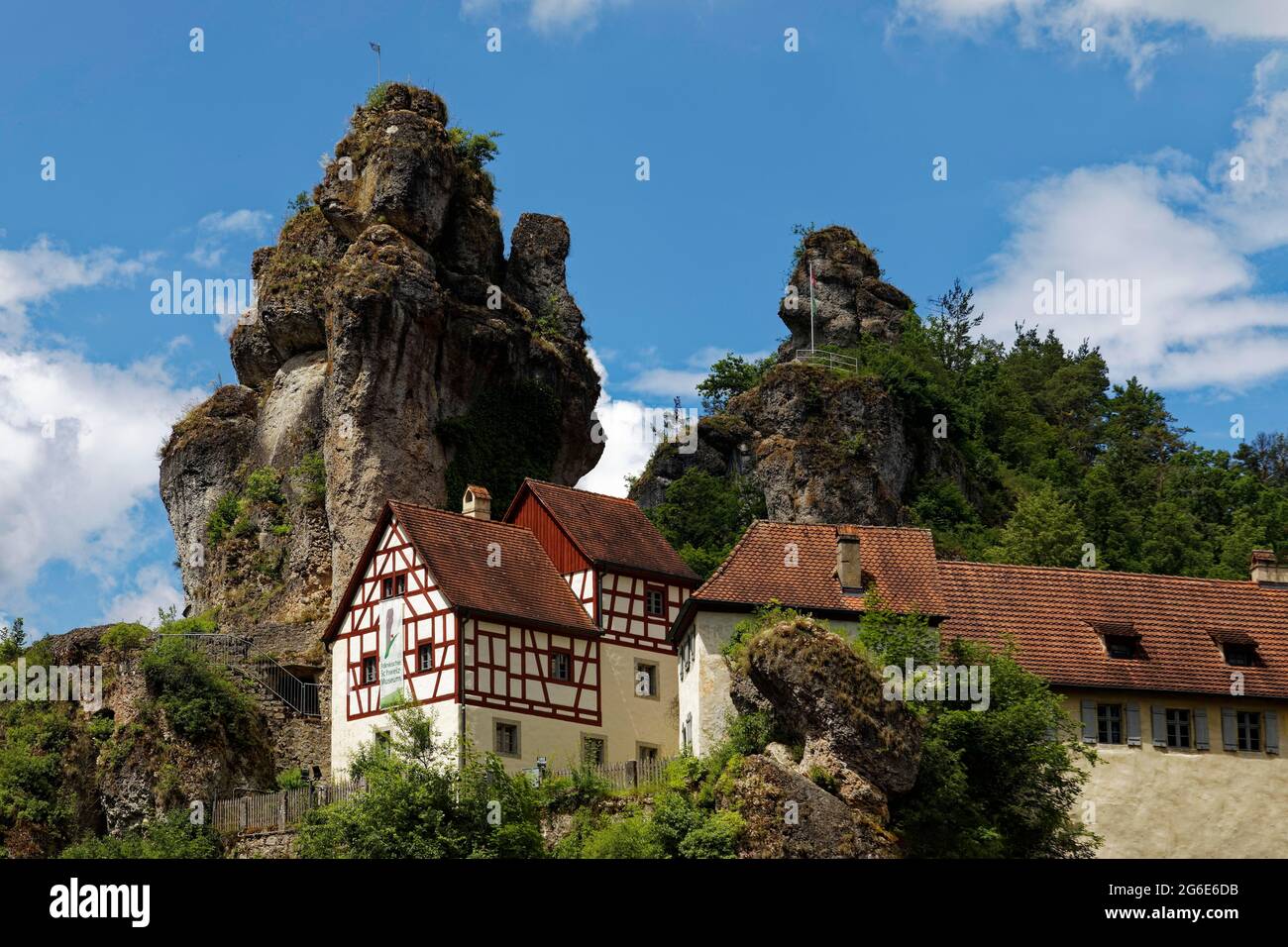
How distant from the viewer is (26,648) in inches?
2490

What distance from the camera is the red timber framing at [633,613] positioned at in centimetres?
5988

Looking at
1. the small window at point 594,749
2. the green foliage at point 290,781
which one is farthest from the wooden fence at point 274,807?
the small window at point 594,749

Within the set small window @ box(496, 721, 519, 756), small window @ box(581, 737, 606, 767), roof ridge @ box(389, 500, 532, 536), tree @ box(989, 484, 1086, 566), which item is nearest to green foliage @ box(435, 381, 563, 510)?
roof ridge @ box(389, 500, 532, 536)

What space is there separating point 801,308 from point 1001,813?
40341 mm

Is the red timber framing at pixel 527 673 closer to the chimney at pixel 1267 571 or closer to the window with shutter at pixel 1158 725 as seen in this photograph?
the window with shutter at pixel 1158 725

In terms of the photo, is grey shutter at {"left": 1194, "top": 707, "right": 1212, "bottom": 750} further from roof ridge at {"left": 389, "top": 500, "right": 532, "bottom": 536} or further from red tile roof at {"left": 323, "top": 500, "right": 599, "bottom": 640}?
roof ridge at {"left": 389, "top": 500, "right": 532, "bottom": 536}

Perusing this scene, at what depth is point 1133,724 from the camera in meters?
52.5

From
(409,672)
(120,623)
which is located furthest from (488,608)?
(120,623)

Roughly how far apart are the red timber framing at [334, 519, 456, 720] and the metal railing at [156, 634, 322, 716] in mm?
1633

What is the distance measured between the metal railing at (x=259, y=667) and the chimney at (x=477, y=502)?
6434mm

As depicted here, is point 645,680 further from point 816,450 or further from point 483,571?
point 816,450

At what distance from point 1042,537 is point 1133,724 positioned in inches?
627

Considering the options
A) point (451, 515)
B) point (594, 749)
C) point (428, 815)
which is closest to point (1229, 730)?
point (594, 749)
